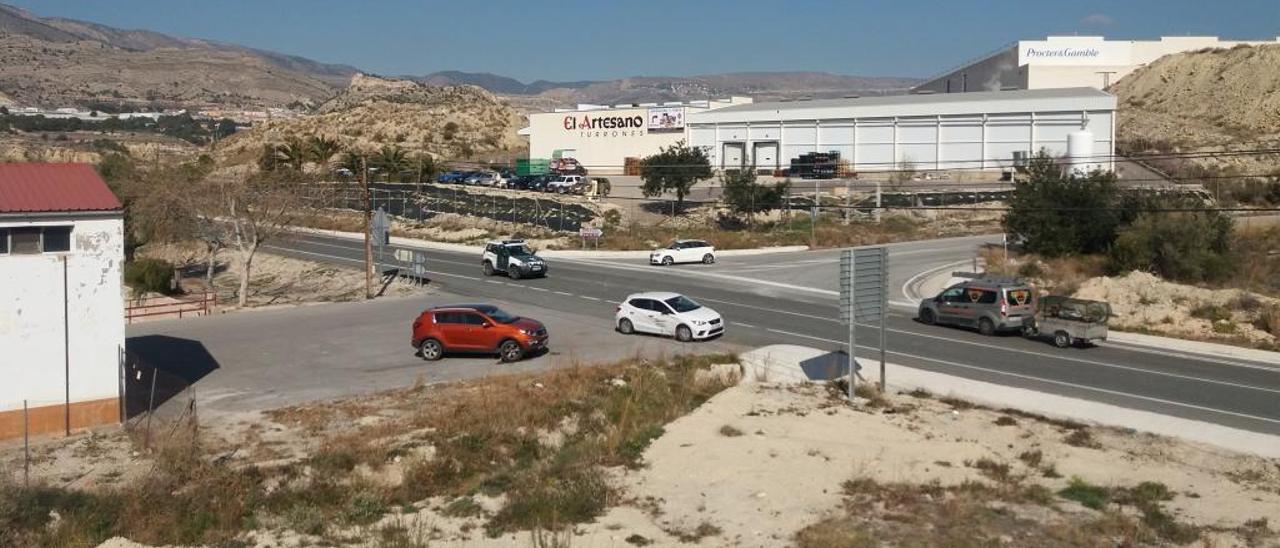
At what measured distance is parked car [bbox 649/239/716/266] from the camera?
55.5 meters

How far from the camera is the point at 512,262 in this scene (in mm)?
50531

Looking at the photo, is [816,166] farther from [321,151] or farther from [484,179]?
[321,151]

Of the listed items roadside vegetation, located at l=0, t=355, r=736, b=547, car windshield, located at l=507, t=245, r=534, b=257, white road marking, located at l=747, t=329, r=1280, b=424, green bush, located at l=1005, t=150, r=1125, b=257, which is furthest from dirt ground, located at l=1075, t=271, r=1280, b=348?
car windshield, located at l=507, t=245, r=534, b=257

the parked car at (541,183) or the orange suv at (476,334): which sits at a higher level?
the parked car at (541,183)

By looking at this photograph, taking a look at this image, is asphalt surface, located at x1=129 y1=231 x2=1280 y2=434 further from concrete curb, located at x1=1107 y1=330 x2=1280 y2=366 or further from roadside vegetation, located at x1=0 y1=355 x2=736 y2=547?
roadside vegetation, located at x1=0 y1=355 x2=736 y2=547

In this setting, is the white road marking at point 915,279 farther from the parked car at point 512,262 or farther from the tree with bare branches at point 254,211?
the tree with bare branches at point 254,211

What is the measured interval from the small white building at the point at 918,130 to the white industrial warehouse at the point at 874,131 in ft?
0.26

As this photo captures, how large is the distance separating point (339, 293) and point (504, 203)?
29.6 metres

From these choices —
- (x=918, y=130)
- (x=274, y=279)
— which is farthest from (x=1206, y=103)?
(x=274, y=279)

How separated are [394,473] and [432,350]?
12054mm

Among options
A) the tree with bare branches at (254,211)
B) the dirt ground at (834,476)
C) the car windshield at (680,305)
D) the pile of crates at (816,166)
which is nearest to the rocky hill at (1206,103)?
the pile of crates at (816,166)

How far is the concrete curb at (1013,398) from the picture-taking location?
21.9m

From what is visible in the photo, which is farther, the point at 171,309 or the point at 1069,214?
the point at 1069,214

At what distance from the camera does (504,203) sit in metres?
80.2
